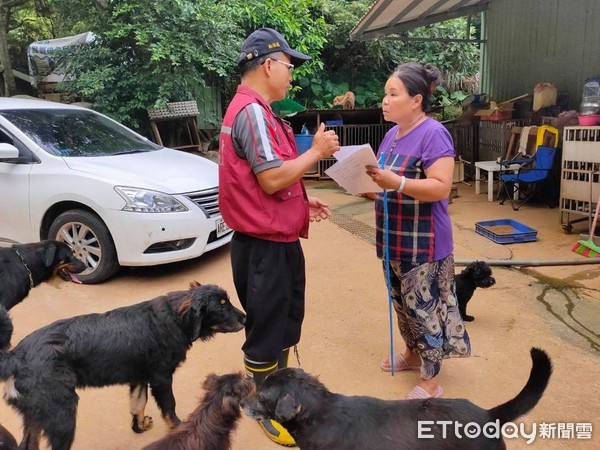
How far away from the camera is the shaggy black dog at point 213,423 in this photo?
2123 millimetres

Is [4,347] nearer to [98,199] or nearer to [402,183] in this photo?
[402,183]

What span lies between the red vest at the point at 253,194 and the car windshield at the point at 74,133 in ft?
11.2

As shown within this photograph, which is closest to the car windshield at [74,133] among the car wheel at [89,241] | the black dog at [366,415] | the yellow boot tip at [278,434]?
the car wheel at [89,241]

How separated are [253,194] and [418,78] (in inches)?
43.4

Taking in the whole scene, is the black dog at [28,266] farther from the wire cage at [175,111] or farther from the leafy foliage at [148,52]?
Result: the wire cage at [175,111]

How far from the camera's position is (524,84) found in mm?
9734

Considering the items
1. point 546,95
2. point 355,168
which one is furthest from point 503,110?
point 355,168

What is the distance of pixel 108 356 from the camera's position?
247cm

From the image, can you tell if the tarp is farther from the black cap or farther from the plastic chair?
the black cap

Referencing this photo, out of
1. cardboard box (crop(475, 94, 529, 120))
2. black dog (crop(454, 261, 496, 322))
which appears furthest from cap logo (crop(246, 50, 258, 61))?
cardboard box (crop(475, 94, 529, 120))

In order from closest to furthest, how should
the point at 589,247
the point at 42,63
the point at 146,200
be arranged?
the point at 146,200 → the point at 589,247 → the point at 42,63

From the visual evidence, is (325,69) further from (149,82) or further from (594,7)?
(594,7)

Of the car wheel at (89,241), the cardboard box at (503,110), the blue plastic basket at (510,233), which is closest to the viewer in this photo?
the car wheel at (89,241)

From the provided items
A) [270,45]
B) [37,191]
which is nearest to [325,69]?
[37,191]
